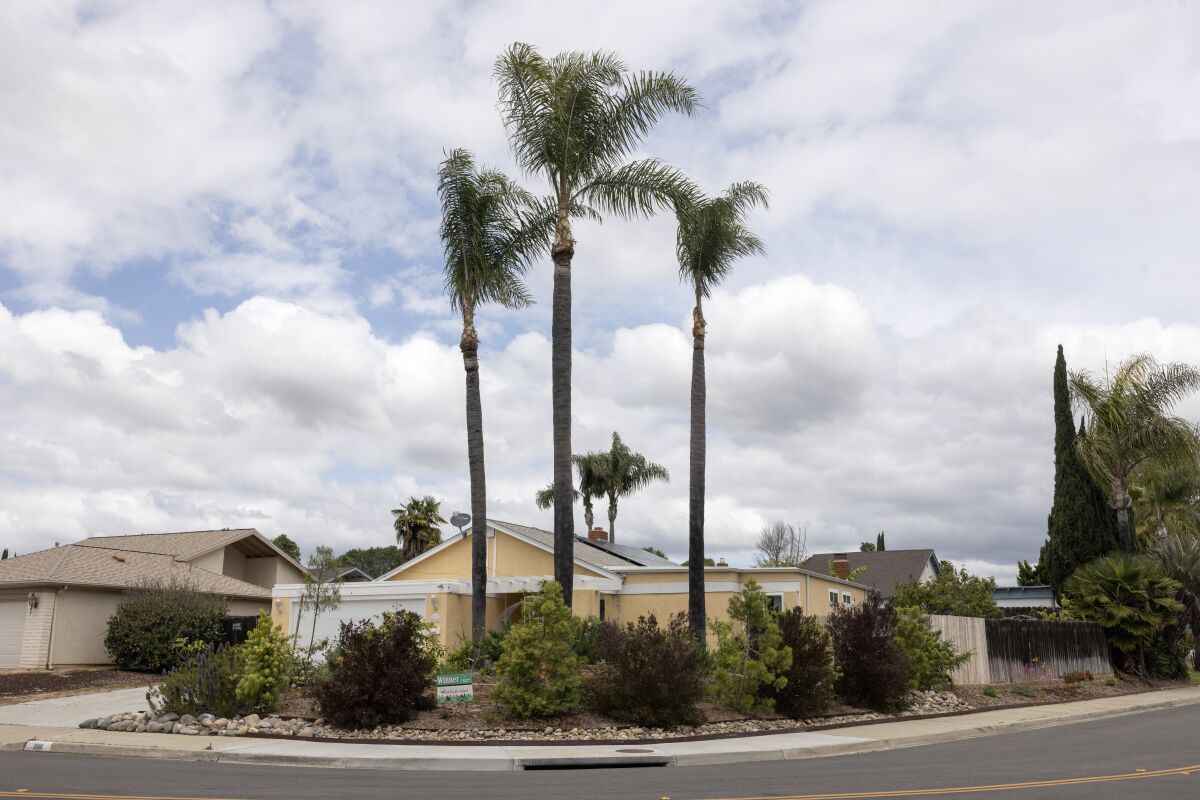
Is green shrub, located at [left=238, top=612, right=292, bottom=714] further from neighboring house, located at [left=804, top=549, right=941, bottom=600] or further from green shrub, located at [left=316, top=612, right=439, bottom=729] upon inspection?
neighboring house, located at [left=804, top=549, right=941, bottom=600]

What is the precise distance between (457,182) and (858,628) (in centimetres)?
1350

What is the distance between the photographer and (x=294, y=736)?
52.6 ft

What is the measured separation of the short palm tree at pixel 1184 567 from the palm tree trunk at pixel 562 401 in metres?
23.7

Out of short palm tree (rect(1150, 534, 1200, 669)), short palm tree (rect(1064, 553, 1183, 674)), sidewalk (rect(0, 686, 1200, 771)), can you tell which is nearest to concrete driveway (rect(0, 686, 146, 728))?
sidewalk (rect(0, 686, 1200, 771))

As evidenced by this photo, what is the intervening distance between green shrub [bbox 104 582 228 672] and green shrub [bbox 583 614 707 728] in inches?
704

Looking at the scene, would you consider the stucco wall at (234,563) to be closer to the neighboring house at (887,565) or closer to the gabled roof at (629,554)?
the gabled roof at (629,554)

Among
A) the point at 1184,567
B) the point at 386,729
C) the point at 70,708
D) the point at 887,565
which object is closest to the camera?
the point at 386,729

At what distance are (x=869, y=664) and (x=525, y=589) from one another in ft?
38.3

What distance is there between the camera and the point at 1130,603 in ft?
105

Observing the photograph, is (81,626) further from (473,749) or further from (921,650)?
(921,650)

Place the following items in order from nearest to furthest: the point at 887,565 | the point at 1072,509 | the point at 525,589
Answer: the point at 525,589, the point at 1072,509, the point at 887,565

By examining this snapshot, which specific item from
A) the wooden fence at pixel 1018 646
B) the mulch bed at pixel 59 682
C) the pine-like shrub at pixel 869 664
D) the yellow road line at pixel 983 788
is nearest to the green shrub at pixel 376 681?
the yellow road line at pixel 983 788

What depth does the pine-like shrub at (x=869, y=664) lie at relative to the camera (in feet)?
63.5

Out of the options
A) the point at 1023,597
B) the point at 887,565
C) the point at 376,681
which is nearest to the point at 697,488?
the point at 376,681
